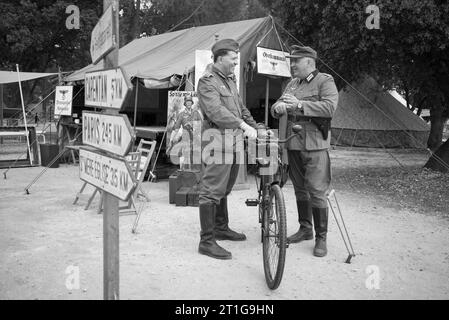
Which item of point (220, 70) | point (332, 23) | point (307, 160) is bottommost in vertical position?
point (307, 160)

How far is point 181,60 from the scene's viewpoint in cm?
962

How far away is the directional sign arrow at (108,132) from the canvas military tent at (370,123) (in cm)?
1495

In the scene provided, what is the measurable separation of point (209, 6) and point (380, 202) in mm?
21631

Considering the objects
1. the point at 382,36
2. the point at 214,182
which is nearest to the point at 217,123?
the point at 214,182

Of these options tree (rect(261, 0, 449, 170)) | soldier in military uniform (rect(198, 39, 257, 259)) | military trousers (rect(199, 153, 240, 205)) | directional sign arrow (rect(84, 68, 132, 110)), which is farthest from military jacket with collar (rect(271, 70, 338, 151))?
A: tree (rect(261, 0, 449, 170))

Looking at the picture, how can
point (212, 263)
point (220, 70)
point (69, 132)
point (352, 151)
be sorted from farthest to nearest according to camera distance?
1. point (352, 151)
2. point (69, 132)
3. point (220, 70)
4. point (212, 263)

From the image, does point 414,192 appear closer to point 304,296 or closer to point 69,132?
point 304,296

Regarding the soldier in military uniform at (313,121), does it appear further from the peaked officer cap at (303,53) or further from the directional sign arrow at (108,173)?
the directional sign arrow at (108,173)

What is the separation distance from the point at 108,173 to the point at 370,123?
51.1ft

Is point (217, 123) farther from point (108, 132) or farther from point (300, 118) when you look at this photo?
point (108, 132)

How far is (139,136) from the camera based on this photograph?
10180 millimetres

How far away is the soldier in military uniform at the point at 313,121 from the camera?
4.50 m

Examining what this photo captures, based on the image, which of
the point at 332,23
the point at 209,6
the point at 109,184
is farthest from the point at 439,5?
the point at 209,6

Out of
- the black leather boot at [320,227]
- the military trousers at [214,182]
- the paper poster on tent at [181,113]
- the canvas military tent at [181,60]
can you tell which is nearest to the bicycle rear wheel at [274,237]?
the military trousers at [214,182]
